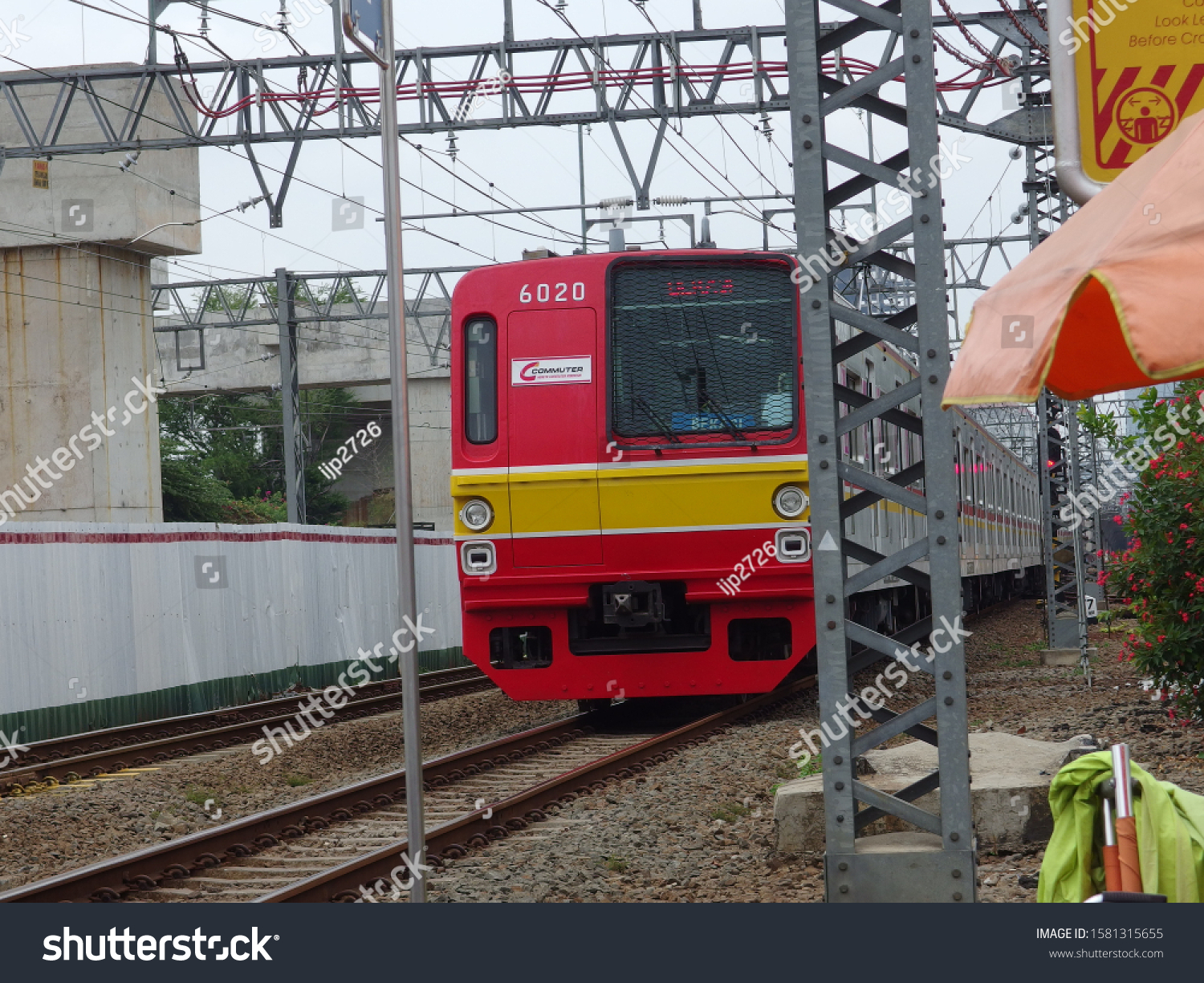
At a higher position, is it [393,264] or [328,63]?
[328,63]

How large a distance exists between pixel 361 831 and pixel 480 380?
373 centimetres

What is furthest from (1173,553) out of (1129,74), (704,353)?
(1129,74)

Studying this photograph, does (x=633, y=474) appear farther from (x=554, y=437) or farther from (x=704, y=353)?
(x=704, y=353)

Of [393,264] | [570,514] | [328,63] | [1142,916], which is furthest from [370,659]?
[1142,916]

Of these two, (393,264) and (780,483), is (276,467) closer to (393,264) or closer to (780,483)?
(780,483)

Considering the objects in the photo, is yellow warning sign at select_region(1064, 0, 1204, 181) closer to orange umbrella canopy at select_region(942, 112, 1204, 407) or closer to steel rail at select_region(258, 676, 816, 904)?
orange umbrella canopy at select_region(942, 112, 1204, 407)

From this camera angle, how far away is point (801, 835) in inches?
271

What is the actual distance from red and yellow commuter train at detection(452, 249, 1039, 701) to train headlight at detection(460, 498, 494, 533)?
0.01 metres

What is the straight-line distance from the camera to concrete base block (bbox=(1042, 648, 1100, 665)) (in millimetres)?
18312

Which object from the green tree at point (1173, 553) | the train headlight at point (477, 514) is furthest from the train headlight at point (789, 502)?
the green tree at point (1173, 553)

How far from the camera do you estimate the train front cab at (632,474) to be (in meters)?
10.3

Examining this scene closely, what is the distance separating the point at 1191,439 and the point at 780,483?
264cm

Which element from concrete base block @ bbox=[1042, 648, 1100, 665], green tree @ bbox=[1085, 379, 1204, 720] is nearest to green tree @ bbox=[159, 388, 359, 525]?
concrete base block @ bbox=[1042, 648, 1100, 665]

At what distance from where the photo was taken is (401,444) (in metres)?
4.57
